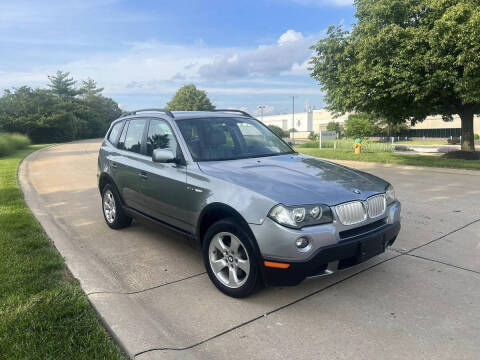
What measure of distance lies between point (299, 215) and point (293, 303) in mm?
899

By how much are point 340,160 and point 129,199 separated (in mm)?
12258

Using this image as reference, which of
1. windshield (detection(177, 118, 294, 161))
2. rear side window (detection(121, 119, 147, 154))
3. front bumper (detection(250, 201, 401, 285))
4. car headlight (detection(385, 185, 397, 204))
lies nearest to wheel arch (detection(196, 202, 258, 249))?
front bumper (detection(250, 201, 401, 285))

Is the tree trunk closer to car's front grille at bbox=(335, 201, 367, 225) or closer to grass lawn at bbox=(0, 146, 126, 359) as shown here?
car's front grille at bbox=(335, 201, 367, 225)

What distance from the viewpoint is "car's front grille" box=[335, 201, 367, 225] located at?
10.4 ft

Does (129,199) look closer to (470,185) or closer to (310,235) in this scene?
(310,235)

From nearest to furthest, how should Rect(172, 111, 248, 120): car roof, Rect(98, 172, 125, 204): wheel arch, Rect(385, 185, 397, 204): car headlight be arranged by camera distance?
Rect(385, 185, 397, 204): car headlight
Rect(172, 111, 248, 120): car roof
Rect(98, 172, 125, 204): wheel arch

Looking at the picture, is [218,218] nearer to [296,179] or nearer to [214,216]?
[214,216]

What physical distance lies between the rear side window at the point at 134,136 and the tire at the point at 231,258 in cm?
197

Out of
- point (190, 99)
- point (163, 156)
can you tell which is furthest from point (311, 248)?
point (190, 99)

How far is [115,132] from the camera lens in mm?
5844

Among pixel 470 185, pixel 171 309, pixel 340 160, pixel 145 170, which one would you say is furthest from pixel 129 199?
pixel 340 160

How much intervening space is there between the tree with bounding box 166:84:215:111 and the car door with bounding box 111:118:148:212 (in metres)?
84.1

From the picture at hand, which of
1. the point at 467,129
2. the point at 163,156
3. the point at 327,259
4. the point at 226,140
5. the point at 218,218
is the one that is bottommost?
the point at 327,259

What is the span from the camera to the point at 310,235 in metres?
3.00
